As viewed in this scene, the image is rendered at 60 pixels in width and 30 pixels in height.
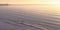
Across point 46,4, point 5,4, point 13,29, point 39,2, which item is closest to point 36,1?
point 39,2

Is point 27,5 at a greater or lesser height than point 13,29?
greater

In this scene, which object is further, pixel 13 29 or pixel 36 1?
pixel 36 1

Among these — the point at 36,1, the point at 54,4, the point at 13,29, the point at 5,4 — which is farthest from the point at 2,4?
the point at 13,29

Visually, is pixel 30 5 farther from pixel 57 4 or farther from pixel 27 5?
pixel 57 4

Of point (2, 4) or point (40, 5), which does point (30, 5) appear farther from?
point (2, 4)

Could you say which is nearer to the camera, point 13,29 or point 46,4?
point 13,29

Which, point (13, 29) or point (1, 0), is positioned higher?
point (1, 0)

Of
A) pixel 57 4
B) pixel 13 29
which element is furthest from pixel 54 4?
pixel 13 29
